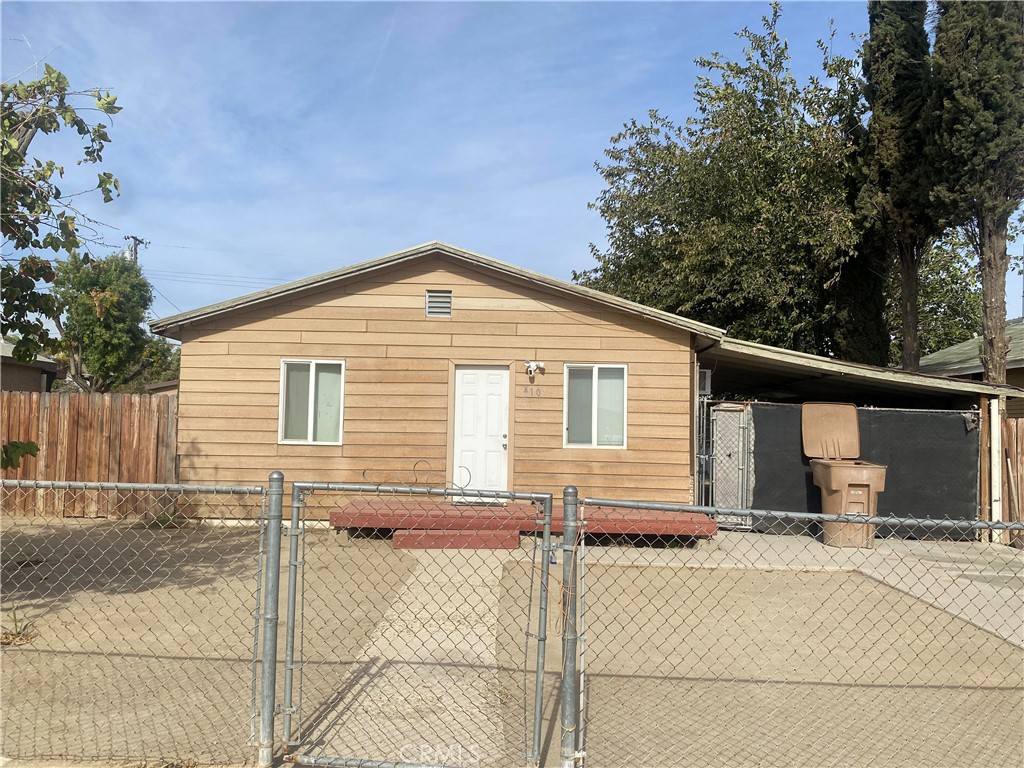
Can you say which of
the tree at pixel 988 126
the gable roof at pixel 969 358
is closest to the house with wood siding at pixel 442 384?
the tree at pixel 988 126

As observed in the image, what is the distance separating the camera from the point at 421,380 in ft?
35.6

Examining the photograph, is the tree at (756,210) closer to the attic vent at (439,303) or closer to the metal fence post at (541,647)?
the attic vent at (439,303)

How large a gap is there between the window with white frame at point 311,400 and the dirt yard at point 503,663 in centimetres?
249

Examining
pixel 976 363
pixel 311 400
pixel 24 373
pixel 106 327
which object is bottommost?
pixel 311 400

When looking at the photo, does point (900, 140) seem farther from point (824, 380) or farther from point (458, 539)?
point (458, 539)

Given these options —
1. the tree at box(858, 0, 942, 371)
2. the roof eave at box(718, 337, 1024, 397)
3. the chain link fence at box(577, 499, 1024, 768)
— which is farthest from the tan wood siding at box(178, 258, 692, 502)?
the tree at box(858, 0, 942, 371)

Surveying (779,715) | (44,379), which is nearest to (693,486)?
(779,715)

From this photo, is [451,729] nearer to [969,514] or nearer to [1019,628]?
[1019,628]

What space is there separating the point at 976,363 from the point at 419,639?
1784cm

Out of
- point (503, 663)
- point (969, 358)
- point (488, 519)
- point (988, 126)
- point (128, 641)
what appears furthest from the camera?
point (969, 358)

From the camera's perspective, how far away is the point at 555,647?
5438 millimetres

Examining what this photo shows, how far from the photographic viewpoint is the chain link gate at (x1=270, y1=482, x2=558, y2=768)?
3.43m

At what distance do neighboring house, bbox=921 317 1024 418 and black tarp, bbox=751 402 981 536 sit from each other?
497 cm

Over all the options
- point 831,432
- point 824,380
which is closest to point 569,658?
point 831,432
